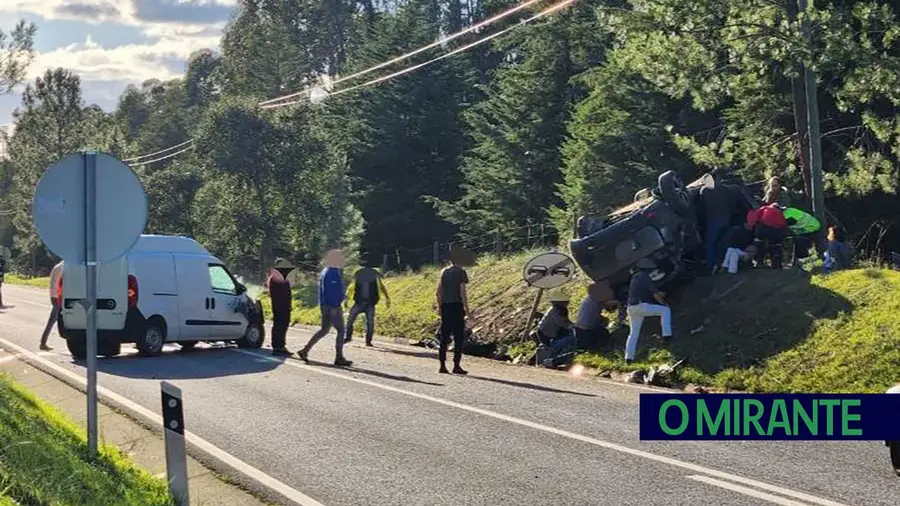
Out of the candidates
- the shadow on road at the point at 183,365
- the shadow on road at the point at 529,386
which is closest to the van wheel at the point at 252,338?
the shadow on road at the point at 183,365

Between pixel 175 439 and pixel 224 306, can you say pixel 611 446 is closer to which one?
pixel 175 439

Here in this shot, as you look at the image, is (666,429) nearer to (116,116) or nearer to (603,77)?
(603,77)

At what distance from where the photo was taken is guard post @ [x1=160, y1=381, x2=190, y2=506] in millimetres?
6797

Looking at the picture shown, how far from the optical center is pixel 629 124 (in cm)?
3127

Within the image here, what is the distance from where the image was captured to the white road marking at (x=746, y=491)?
7.07m

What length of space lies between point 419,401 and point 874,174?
12.3 metres

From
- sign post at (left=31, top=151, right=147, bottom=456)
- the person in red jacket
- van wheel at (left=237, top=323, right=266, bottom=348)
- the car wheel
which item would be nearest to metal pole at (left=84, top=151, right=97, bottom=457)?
sign post at (left=31, top=151, right=147, bottom=456)

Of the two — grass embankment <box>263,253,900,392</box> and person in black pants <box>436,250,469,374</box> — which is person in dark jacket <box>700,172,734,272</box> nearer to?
grass embankment <box>263,253,900,392</box>

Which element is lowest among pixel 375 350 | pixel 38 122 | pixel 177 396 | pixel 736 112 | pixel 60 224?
pixel 375 350

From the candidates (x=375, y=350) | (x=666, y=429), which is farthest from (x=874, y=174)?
(x=666, y=429)

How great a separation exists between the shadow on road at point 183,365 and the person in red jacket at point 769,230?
7.90 meters

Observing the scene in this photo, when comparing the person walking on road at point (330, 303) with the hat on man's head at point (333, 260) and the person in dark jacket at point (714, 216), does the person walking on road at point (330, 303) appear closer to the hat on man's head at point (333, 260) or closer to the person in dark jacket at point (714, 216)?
the hat on man's head at point (333, 260)

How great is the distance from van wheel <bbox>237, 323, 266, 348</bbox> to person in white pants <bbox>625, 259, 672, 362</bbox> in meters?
7.83

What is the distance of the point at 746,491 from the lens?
7422 mm
